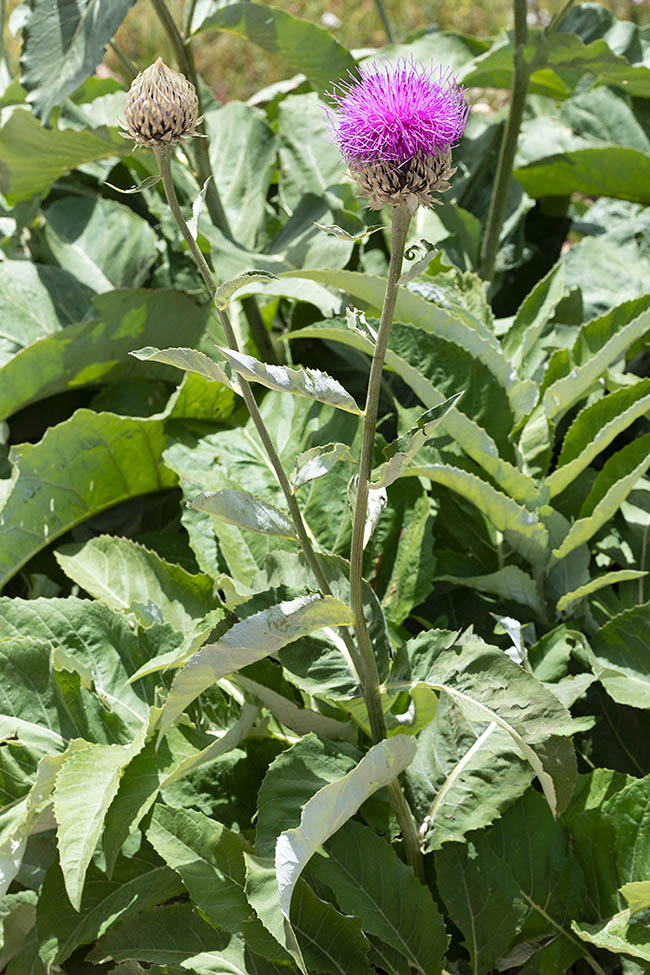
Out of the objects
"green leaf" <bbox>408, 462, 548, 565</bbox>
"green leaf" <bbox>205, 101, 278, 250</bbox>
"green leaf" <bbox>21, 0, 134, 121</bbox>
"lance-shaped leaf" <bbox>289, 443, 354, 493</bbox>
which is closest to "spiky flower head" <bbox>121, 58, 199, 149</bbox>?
"lance-shaped leaf" <bbox>289, 443, 354, 493</bbox>

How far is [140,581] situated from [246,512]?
0.46 meters

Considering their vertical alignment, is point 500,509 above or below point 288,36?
below

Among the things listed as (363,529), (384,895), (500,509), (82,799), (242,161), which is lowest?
(384,895)

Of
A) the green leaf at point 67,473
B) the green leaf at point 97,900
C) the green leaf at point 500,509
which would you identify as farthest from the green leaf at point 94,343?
the green leaf at point 97,900

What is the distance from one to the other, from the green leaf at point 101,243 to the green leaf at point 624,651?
98cm

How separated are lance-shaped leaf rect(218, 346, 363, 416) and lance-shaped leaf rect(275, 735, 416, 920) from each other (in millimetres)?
318

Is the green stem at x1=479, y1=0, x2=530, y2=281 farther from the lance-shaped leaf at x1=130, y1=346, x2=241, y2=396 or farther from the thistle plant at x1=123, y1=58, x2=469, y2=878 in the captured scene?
the lance-shaped leaf at x1=130, y1=346, x2=241, y2=396

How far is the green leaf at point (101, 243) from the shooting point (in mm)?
1739

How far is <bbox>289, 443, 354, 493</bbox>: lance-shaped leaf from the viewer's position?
2.65 feet

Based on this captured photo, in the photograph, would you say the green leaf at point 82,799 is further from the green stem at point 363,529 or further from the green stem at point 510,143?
the green stem at point 510,143

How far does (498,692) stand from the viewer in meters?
0.94

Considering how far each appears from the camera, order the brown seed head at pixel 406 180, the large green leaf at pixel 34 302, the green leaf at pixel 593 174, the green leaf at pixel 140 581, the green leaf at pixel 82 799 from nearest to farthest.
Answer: the brown seed head at pixel 406 180 → the green leaf at pixel 82 799 → the green leaf at pixel 140 581 → the large green leaf at pixel 34 302 → the green leaf at pixel 593 174

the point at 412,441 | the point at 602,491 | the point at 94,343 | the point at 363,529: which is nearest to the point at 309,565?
the point at 363,529

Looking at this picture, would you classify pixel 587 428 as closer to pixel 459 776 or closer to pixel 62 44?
pixel 459 776
